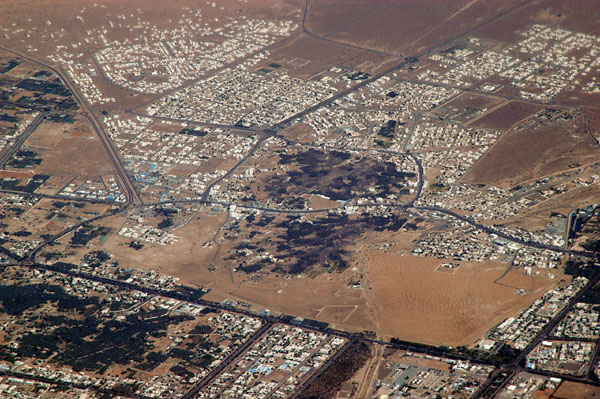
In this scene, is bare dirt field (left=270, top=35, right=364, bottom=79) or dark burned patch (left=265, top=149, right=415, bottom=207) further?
bare dirt field (left=270, top=35, right=364, bottom=79)

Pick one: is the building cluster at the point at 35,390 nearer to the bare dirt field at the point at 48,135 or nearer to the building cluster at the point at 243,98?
the bare dirt field at the point at 48,135

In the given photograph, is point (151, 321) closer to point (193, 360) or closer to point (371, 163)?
point (193, 360)

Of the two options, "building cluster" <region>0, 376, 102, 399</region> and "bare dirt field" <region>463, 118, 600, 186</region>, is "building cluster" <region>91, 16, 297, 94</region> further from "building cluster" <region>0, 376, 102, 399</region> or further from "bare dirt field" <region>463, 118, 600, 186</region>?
"building cluster" <region>0, 376, 102, 399</region>

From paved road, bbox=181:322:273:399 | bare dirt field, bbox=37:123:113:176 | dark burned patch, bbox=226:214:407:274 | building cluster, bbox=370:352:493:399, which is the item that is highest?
bare dirt field, bbox=37:123:113:176

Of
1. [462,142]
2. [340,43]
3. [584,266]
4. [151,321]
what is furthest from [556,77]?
[151,321]

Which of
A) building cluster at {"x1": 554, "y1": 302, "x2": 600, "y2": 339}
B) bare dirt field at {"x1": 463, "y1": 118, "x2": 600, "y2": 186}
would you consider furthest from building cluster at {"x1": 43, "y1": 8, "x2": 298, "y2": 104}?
building cluster at {"x1": 554, "y1": 302, "x2": 600, "y2": 339}

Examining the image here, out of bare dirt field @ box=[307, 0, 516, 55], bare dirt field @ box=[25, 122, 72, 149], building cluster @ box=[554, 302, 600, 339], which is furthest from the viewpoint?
bare dirt field @ box=[307, 0, 516, 55]

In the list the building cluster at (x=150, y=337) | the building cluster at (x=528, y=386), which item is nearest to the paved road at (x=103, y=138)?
the building cluster at (x=150, y=337)
